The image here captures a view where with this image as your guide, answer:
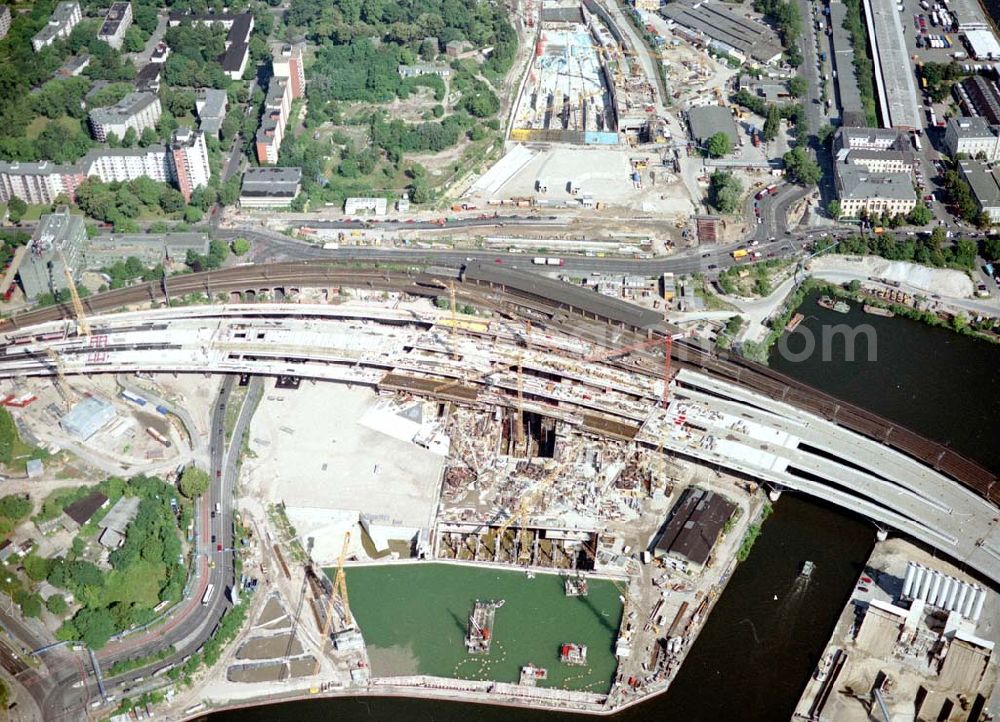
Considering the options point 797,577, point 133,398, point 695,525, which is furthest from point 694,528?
point 133,398

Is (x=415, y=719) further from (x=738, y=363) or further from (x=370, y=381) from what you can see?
(x=738, y=363)

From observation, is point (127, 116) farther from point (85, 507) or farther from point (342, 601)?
point (342, 601)

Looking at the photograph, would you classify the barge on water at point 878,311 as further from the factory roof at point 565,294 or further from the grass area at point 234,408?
the grass area at point 234,408

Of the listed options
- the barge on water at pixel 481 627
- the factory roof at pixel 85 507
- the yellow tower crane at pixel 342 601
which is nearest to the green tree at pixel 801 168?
the barge on water at pixel 481 627

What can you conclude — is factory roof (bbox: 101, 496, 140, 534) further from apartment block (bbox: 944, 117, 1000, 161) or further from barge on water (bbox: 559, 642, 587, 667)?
apartment block (bbox: 944, 117, 1000, 161)

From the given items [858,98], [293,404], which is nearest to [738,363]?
[293,404]

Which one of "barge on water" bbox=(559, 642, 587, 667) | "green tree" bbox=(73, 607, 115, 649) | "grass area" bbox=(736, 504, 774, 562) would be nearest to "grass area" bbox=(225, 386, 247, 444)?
"green tree" bbox=(73, 607, 115, 649)
